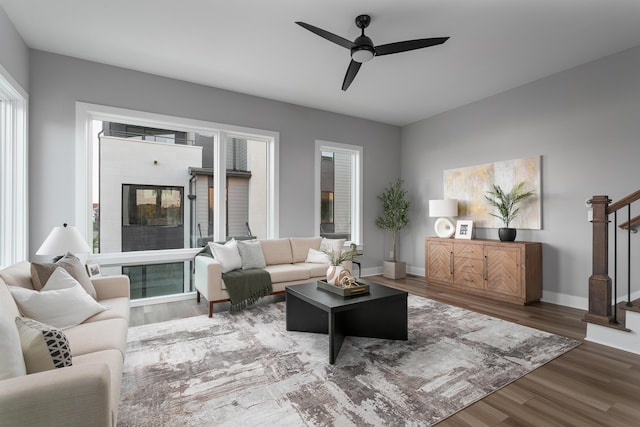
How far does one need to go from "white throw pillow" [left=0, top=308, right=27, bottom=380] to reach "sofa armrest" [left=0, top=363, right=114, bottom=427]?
0.17ft

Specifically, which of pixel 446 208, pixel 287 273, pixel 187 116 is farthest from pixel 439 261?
pixel 187 116

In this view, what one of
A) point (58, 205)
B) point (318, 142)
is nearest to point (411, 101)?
point (318, 142)

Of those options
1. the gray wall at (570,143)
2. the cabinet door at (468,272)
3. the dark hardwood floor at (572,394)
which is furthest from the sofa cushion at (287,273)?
the gray wall at (570,143)

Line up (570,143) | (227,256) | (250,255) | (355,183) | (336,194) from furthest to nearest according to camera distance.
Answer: (355,183) → (336,194) → (250,255) → (570,143) → (227,256)

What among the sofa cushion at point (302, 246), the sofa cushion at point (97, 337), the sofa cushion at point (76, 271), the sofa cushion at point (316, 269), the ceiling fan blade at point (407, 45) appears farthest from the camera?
the sofa cushion at point (302, 246)

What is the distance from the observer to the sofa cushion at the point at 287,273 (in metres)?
4.13

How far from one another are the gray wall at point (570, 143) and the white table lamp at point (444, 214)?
0.50 metres

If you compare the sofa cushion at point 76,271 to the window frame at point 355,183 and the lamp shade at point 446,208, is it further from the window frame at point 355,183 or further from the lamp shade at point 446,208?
the lamp shade at point 446,208

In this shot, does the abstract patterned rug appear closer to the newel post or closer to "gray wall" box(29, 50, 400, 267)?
the newel post

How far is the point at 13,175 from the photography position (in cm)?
332

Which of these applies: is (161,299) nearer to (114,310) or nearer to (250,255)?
(250,255)

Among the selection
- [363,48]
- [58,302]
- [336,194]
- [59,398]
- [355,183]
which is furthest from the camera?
[355,183]

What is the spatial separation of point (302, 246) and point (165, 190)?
2156 mm

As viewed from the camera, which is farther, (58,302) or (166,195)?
(166,195)
